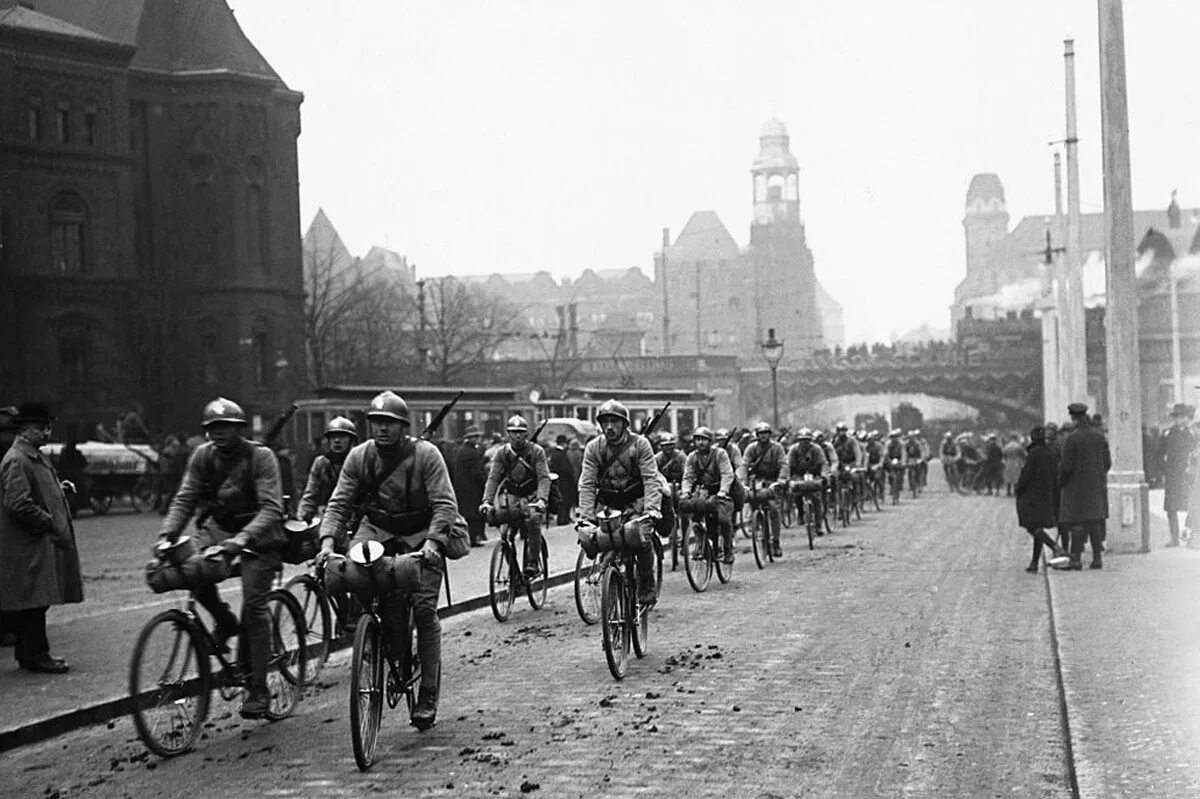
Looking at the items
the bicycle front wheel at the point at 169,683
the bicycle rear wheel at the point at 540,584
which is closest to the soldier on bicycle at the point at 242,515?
the bicycle front wheel at the point at 169,683

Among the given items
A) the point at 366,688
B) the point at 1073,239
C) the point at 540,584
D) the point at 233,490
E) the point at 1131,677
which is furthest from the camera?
the point at 1073,239

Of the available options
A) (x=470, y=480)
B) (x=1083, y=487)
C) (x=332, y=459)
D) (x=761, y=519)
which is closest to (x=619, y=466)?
(x=332, y=459)

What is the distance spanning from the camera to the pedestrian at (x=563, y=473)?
31.9m

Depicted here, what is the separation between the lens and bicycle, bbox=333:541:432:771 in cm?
852

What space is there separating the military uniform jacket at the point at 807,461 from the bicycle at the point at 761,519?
141 inches

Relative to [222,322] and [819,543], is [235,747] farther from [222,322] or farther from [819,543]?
[222,322]

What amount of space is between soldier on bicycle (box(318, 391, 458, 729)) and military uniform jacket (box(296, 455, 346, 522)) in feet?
13.8

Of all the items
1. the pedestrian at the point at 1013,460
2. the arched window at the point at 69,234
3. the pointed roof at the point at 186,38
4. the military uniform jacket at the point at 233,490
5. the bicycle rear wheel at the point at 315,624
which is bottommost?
the pedestrian at the point at 1013,460

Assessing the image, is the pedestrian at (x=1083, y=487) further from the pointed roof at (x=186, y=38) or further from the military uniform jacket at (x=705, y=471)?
the pointed roof at (x=186, y=38)

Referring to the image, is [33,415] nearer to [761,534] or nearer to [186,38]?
[761,534]

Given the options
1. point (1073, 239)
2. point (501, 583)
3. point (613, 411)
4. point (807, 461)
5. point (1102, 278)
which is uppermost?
point (1102, 278)

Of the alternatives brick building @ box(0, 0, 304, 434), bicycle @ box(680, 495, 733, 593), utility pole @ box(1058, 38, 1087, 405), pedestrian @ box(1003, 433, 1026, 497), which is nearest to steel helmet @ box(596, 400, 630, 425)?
bicycle @ box(680, 495, 733, 593)

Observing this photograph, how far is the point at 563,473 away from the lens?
106ft

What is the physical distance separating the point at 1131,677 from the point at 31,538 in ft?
25.2
